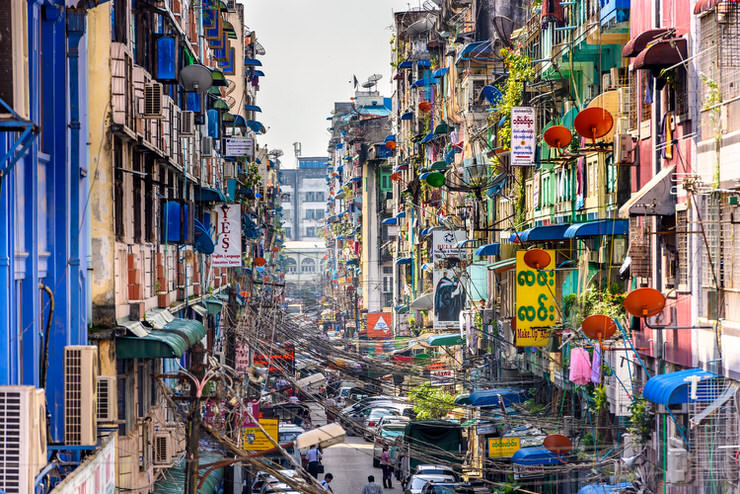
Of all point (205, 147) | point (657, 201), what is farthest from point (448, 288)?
point (657, 201)

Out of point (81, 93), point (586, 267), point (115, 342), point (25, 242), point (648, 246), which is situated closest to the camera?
point (25, 242)

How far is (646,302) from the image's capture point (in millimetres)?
16766

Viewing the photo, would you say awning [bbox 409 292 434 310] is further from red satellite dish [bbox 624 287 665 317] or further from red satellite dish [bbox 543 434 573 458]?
red satellite dish [bbox 624 287 665 317]

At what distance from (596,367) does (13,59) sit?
49.8ft

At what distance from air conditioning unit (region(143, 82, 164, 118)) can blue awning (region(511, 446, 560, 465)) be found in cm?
1183

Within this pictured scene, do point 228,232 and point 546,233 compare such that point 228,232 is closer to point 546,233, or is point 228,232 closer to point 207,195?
→ point 207,195

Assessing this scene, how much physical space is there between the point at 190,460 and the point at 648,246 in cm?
948

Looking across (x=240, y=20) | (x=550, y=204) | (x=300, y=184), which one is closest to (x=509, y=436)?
(x=550, y=204)

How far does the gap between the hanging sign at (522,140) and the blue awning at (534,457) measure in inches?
266

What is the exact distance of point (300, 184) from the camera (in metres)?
184

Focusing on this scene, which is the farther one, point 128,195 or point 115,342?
point 128,195

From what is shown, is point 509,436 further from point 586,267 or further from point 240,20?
point 240,20

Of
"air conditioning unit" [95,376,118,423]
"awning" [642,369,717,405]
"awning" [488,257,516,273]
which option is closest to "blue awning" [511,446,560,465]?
"awning" [488,257,516,273]

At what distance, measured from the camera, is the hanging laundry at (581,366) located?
22.4 meters
